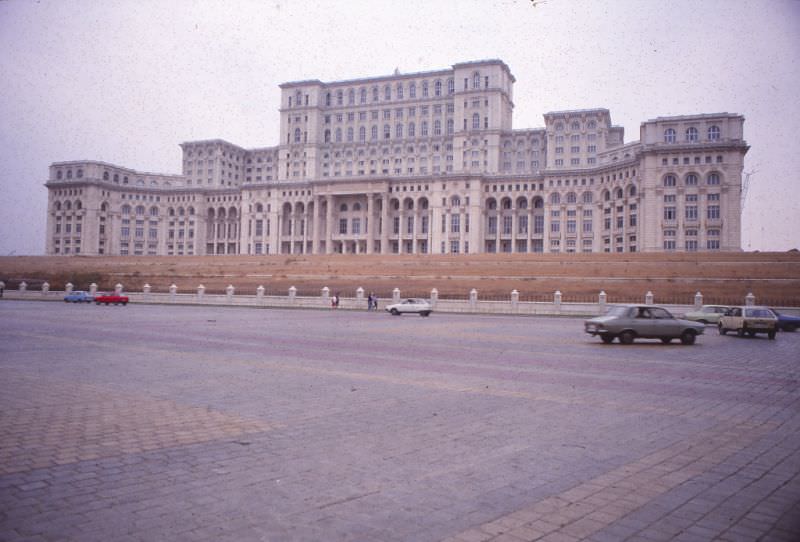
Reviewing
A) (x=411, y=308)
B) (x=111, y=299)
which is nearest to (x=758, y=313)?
(x=411, y=308)

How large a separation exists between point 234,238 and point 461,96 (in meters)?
59.6

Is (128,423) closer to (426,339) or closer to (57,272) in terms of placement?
(426,339)

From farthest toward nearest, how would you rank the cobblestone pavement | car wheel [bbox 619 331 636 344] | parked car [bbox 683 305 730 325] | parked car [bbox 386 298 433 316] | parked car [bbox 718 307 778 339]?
parked car [bbox 386 298 433 316] → parked car [bbox 683 305 730 325] → parked car [bbox 718 307 778 339] → car wheel [bbox 619 331 636 344] → the cobblestone pavement

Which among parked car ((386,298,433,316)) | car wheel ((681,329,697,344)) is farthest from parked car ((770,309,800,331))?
parked car ((386,298,433,316))

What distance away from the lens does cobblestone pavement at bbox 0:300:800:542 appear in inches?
166

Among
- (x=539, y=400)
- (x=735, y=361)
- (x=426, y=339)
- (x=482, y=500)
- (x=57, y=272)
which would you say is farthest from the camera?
(x=57, y=272)

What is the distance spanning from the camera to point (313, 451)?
19.7 ft

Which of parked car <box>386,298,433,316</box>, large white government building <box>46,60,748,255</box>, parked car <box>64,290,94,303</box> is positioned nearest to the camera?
parked car <box>386,298,433,316</box>

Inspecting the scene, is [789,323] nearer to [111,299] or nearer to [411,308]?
[411,308]

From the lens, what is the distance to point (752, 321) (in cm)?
2272

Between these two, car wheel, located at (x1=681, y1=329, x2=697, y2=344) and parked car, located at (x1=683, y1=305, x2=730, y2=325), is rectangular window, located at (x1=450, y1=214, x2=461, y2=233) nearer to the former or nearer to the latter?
parked car, located at (x1=683, y1=305, x2=730, y2=325)

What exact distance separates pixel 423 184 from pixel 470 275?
186ft

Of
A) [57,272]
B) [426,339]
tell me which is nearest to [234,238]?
[57,272]

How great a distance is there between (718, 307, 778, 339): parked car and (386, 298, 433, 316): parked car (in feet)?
57.6
